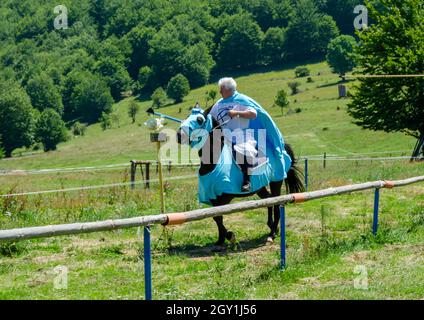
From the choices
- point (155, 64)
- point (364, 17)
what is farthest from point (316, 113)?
point (155, 64)

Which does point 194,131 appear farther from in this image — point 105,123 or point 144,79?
point 144,79

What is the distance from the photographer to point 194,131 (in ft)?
29.7

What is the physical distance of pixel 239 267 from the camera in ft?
26.0

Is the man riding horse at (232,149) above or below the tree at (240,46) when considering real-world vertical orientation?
below

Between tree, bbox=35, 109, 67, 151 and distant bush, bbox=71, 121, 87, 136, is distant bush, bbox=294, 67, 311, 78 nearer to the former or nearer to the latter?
distant bush, bbox=71, 121, 87, 136

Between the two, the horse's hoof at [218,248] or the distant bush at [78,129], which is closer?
the horse's hoof at [218,248]

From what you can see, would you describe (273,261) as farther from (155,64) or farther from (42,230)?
(155,64)

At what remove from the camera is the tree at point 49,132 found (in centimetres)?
9794

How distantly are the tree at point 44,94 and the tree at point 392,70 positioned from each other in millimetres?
101811

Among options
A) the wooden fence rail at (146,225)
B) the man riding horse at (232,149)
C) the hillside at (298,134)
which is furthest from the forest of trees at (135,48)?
the wooden fence rail at (146,225)

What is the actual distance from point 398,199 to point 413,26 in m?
19.9

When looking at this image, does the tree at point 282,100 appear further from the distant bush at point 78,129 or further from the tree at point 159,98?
the distant bush at point 78,129

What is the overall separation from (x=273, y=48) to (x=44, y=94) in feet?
155

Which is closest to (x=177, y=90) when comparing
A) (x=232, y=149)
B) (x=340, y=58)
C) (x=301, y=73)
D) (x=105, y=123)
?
(x=105, y=123)
